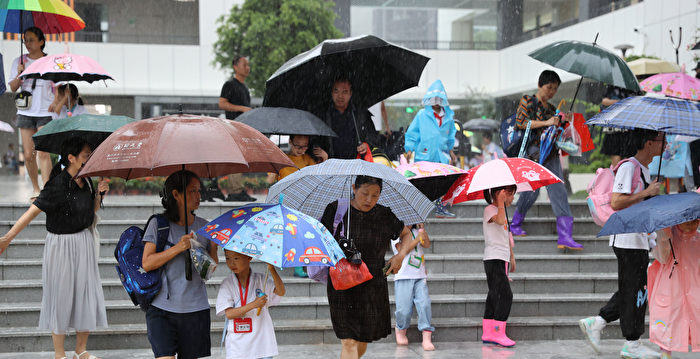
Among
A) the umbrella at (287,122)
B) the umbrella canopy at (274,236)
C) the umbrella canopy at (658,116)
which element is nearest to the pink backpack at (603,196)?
the umbrella canopy at (658,116)

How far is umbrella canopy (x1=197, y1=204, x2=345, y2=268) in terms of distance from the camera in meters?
4.08

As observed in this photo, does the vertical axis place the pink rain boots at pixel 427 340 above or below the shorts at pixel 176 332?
below

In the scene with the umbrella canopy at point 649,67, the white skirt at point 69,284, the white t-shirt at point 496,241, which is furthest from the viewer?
the umbrella canopy at point 649,67

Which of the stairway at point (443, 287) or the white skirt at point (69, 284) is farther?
the stairway at point (443, 287)

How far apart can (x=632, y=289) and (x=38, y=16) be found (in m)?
7.50

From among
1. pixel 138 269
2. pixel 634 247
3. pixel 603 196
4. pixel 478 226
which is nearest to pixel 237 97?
pixel 478 226

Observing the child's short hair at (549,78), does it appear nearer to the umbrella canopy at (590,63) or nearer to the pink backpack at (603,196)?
the umbrella canopy at (590,63)

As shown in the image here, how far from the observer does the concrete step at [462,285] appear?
759 cm

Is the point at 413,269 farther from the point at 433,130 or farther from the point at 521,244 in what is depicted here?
the point at 433,130

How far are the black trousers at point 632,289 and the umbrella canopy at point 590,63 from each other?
1.79 metres

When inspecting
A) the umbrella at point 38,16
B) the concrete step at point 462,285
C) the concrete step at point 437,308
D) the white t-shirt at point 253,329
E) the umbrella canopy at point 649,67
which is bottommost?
the concrete step at point 437,308

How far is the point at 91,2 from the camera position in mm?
29047

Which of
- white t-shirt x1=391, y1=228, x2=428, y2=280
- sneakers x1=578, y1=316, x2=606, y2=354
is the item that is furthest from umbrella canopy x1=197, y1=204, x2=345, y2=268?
sneakers x1=578, y1=316, x2=606, y2=354

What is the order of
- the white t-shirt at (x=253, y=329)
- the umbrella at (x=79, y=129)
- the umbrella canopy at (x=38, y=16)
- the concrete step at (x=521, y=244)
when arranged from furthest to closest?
the concrete step at (x=521, y=244), the umbrella canopy at (x=38, y=16), the umbrella at (x=79, y=129), the white t-shirt at (x=253, y=329)
